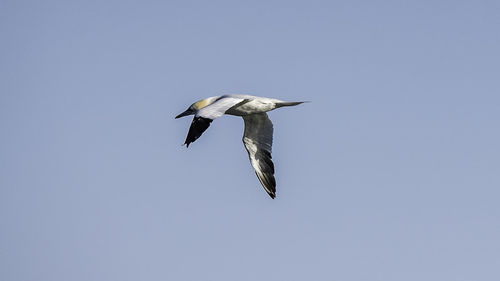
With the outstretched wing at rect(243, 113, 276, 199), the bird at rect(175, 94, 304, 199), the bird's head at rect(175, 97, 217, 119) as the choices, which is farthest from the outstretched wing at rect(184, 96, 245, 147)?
the outstretched wing at rect(243, 113, 276, 199)

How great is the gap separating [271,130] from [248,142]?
1.19 m

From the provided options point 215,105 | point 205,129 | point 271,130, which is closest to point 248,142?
point 271,130

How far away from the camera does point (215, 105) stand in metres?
34.5

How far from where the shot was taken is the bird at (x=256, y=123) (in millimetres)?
37594

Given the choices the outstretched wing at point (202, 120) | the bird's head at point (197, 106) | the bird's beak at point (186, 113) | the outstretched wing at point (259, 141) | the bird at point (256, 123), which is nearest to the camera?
the outstretched wing at point (202, 120)

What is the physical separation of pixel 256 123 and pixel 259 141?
849 millimetres

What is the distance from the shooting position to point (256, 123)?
136ft

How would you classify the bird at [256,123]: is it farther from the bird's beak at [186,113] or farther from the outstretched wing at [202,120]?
the outstretched wing at [202,120]

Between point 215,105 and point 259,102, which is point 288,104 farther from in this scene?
point 215,105

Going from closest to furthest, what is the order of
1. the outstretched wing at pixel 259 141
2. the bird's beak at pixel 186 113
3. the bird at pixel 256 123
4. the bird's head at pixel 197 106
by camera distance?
the bird at pixel 256 123 → the bird's head at pixel 197 106 → the bird's beak at pixel 186 113 → the outstretched wing at pixel 259 141

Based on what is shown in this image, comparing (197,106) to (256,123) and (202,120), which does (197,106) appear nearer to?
(256,123)

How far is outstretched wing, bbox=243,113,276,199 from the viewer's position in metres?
41.1

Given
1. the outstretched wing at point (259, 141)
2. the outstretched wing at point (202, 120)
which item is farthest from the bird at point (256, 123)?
the outstretched wing at point (202, 120)

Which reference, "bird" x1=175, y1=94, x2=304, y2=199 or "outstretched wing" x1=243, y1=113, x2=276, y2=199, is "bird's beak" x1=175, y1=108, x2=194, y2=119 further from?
"outstretched wing" x1=243, y1=113, x2=276, y2=199
